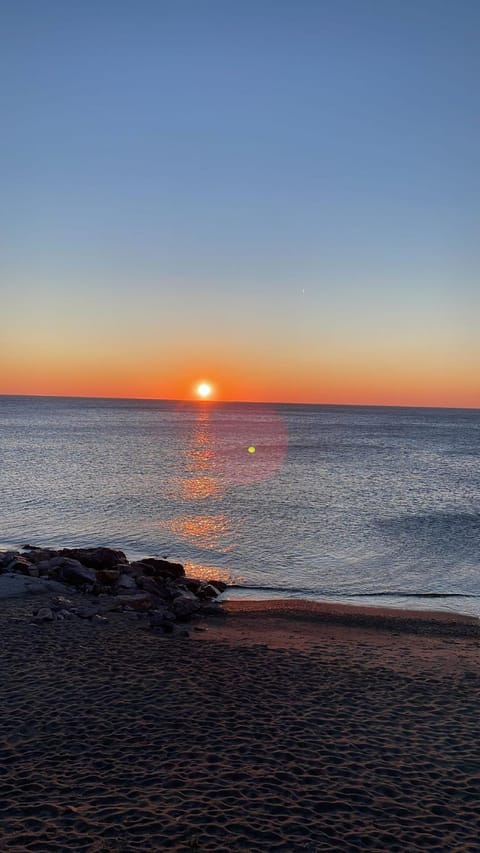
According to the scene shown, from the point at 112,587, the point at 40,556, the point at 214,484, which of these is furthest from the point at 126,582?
the point at 214,484

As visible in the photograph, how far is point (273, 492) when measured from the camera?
172 feet

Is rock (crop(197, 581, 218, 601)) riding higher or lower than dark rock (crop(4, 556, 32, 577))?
lower

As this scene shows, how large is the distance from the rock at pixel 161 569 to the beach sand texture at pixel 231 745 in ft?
22.9

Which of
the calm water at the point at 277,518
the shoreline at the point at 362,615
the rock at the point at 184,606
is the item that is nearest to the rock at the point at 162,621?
the rock at the point at 184,606

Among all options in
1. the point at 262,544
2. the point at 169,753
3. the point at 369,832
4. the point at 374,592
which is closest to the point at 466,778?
the point at 369,832

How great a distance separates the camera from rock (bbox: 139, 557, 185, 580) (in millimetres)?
24047

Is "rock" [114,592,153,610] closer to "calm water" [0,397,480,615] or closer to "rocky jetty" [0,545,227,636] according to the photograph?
"rocky jetty" [0,545,227,636]

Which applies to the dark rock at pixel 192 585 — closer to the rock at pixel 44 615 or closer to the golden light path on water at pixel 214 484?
the golden light path on water at pixel 214 484

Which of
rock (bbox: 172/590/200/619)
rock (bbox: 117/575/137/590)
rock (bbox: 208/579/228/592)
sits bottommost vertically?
rock (bbox: 208/579/228/592)

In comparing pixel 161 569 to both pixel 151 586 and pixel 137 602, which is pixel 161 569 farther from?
pixel 137 602

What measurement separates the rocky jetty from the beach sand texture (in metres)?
1.83

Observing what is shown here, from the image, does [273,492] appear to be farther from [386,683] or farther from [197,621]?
[386,683]

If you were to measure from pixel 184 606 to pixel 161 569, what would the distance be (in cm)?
497

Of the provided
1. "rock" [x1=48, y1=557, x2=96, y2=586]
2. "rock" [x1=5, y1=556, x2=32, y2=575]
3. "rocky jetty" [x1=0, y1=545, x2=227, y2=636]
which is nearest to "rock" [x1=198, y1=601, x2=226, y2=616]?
"rocky jetty" [x1=0, y1=545, x2=227, y2=636]
